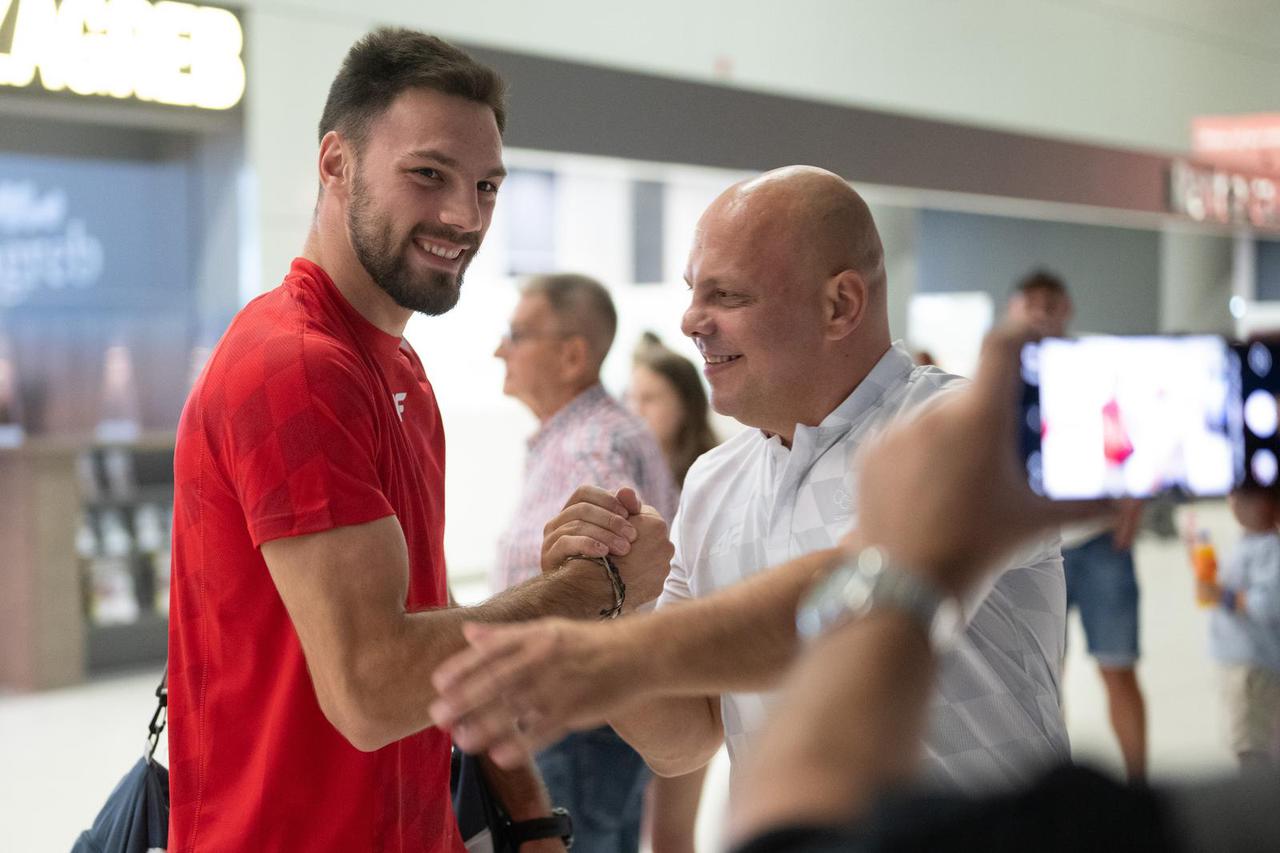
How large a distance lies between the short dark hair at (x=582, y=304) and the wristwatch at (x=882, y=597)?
127 inches

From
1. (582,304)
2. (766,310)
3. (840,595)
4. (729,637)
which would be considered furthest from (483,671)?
(582,304)

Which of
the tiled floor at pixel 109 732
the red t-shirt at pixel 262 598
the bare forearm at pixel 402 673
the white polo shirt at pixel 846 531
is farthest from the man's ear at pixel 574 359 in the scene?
the bare forearm at pixel 402 673

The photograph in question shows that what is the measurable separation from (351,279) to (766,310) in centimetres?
59

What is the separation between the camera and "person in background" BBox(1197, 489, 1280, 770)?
12.9 ft

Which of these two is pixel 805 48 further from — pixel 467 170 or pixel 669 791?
pixel 467 170

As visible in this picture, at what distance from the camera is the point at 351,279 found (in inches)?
73.5

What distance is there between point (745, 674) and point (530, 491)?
98.6 inches

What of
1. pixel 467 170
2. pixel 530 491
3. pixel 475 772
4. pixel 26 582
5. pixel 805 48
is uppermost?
pixel 805 48

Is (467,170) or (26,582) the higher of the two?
(467,170)

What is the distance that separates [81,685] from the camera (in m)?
6.98

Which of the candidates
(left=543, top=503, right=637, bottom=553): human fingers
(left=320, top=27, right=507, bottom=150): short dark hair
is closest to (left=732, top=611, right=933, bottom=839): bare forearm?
(left=543, top=503, right=637, bottom=553): human fingers

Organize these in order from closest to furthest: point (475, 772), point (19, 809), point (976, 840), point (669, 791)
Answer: point (976, 840) < point (475, 772) < point (669, 791) < point (19, 809)

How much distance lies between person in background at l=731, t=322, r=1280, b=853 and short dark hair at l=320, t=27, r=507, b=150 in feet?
4.12

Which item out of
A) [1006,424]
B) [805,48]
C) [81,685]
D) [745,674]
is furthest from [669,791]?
[805,48]
